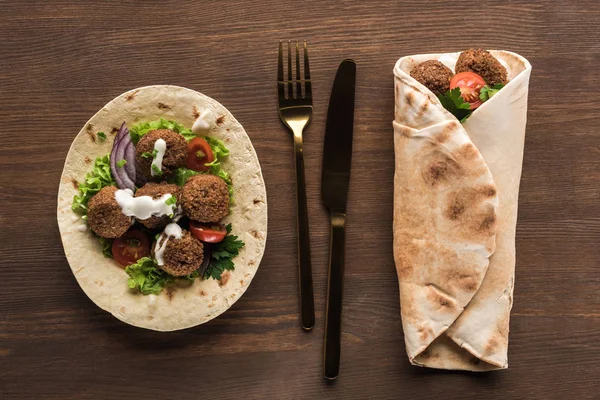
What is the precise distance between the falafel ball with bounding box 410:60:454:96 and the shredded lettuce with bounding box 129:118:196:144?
1.33 meters

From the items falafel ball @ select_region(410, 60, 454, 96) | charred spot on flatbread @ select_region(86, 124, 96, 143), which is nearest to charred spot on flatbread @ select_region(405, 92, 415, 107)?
falafel ball @ select_region(410, 60, 454, 96)

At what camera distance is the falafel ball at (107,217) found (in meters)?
2.70

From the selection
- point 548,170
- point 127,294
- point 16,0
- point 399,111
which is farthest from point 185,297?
point 548,170

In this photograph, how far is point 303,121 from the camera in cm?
310

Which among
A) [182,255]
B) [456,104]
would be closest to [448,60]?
[456,104]

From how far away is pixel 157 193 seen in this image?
271 centimetres

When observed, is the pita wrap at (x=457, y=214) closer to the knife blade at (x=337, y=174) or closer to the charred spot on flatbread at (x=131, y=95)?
the knife blade at (x=337, y=174)

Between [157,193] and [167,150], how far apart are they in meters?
0.23

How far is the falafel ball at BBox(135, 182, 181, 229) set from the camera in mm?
2721

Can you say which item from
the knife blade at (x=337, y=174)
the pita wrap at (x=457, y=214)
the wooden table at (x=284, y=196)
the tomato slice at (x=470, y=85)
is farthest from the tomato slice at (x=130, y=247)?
the tomato slice at (x=470, y=85)

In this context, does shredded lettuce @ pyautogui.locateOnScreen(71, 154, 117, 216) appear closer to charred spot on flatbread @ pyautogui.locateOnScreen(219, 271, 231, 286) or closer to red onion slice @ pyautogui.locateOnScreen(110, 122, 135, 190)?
red onion slice @ pyautogui.locateOnScreen(110, 122, 135, 190)

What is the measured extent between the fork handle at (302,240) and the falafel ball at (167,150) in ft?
2.21

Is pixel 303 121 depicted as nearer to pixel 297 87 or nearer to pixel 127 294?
pixel 297 87

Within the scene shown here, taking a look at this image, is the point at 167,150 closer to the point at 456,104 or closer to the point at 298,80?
the point at 298,80
